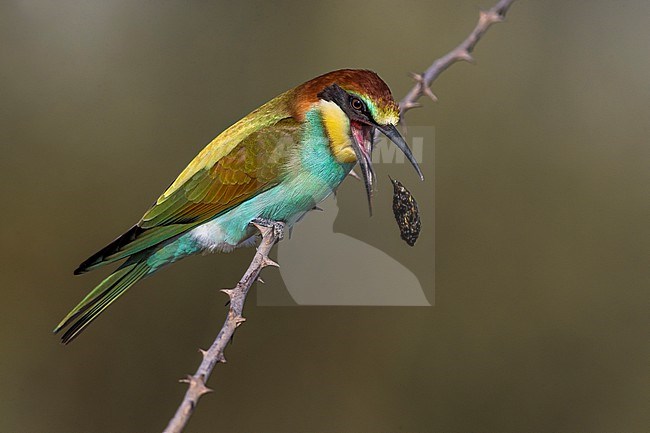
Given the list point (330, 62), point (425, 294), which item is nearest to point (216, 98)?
point (330, 62)

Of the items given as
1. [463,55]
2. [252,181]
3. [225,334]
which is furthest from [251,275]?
[463,55]

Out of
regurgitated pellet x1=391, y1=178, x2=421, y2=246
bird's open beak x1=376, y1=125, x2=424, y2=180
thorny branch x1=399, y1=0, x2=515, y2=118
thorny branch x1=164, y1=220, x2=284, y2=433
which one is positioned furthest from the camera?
regurgitated pellet x1=391, y1=178, x2=421, y2=246

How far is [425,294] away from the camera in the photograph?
6.82ft

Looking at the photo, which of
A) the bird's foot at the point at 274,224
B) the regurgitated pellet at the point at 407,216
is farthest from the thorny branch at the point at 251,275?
the regurgitated pellet at the point at 407,216

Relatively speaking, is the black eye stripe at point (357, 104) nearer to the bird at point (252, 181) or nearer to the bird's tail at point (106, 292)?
the bird at point (252, 181)

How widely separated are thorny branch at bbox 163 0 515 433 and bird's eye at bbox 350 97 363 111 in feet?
0.23

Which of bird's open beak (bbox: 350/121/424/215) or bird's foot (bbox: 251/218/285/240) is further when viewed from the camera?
bird's foot (bbox: 251/218/285/240)

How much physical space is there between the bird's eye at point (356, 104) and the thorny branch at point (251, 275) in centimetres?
7

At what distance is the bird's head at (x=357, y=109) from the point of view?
134 cm

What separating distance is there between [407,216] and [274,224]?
0.25 m

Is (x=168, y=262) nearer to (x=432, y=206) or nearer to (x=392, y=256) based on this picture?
(x=392, y=256)

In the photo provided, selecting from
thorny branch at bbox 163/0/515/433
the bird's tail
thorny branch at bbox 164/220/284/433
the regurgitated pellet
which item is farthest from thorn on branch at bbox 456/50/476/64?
the bird's tail

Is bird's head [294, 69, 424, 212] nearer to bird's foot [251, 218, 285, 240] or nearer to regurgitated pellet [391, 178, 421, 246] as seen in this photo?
regurgitated pellet [391, 178, 421, 246]

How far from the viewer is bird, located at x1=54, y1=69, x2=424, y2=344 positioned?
143 centimetres
